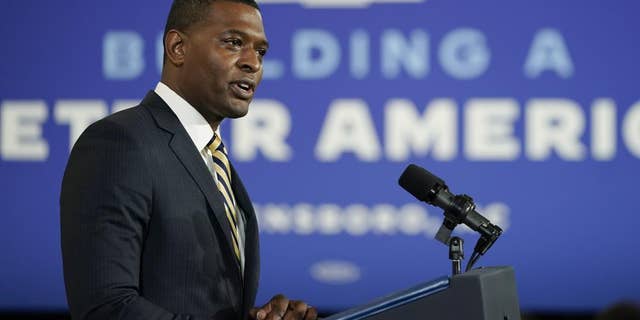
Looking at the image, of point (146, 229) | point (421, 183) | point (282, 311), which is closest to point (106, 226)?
point (146, 229)

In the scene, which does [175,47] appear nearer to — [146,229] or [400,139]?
[146,229]

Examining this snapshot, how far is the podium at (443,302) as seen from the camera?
1751 millimetres

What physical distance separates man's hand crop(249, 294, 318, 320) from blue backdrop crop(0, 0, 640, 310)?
2835 mm

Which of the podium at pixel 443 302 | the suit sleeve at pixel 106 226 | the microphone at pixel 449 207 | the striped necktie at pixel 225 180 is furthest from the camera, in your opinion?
the striped necktie at pixel 225 180

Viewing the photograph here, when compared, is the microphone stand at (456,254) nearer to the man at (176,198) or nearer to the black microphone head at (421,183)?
the black microphone head at (421,183)

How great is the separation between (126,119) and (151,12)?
303cm

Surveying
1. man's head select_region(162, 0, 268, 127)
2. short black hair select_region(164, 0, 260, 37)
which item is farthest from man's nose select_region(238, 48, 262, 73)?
short black hair select_region(164, 0, 260, 37)

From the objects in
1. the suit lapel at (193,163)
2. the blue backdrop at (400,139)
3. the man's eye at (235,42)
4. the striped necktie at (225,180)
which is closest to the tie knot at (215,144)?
the striped necktie at (225,180)

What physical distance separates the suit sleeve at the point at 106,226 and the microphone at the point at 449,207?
55 cm

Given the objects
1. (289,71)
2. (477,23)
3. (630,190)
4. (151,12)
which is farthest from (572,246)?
(151,12)

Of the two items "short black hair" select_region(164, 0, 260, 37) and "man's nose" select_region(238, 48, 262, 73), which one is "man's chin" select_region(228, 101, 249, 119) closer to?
"man's nose" select_region(238, 48, 262, 73)

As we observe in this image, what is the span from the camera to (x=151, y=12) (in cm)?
506

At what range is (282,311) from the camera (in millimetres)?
2031

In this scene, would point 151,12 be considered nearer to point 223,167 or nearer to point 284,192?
point 284,192
